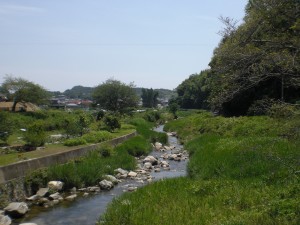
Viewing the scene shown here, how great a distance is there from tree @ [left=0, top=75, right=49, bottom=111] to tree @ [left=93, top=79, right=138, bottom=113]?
9059 mm

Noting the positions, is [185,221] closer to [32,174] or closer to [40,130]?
[32,174]

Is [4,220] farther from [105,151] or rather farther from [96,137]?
[96,137]

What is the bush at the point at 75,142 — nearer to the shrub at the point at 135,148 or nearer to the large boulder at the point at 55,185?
the shrub at the point at 135,148

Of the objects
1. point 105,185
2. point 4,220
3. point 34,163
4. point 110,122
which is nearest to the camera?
point 4,220

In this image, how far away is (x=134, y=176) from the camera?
18.6 meters

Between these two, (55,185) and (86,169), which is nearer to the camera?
(55,185)

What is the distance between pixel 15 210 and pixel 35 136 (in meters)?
10.2

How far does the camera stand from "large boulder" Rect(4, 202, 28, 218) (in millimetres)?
11977

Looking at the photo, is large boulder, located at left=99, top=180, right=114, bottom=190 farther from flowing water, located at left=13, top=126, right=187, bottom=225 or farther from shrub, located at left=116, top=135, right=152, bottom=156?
shrub, located at left=116, top=135, right=152, bottom=156

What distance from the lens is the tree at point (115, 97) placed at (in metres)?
62.2

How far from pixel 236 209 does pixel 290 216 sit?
155cm

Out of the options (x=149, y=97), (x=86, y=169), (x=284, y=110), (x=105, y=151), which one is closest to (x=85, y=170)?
(x=86, y=169)

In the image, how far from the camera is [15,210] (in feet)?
39.4

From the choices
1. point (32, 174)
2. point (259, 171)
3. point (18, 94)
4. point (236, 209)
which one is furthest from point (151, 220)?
point (18, 94)
